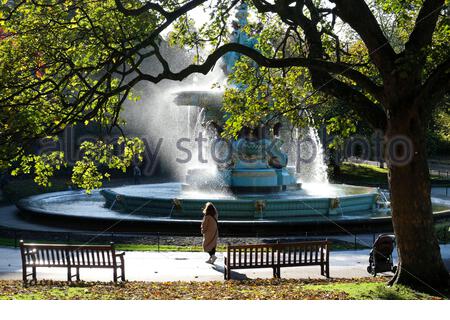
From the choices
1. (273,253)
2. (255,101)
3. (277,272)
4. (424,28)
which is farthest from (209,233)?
(424,28)

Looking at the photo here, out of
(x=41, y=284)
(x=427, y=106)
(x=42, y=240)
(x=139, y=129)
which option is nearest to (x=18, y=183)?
(x=139, y=129)

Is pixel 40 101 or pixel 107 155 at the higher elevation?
pixel 40 101

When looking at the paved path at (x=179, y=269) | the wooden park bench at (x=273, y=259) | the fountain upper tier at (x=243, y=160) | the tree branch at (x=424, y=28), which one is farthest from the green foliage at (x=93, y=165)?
the fountain upper tier at (x=243, y=160)

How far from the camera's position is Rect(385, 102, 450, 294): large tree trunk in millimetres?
10695

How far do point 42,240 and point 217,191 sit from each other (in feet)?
Result: 30.8

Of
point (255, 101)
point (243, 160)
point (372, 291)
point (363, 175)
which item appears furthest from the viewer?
point (363, 175)

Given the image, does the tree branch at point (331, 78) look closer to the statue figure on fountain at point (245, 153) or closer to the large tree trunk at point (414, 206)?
the large tree trunk at point (414, 206)

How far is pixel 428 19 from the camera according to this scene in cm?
1094

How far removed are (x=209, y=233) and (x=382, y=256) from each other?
3947 millimetres

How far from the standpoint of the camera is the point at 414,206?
1071 centimetres

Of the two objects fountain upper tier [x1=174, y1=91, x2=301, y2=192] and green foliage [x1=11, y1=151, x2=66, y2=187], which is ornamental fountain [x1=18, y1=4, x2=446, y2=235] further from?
green foliage [x1=11, y1=151, x2=66, y2=187]

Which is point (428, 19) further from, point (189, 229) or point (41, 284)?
point (189, 229)

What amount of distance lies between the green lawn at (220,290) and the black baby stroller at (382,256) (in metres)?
0.82

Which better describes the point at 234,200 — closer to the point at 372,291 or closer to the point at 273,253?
the point at 273,253
